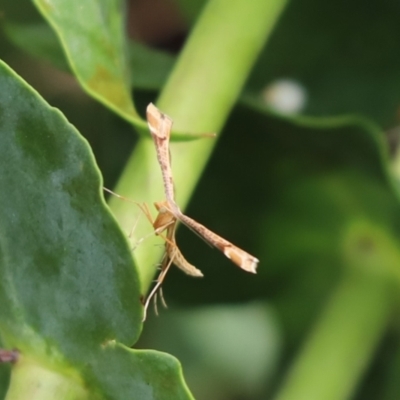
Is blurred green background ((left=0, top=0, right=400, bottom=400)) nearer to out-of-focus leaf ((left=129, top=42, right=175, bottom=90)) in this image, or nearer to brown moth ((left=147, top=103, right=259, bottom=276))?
out-of-focus leaf ((left=129, top=42, right=175, bottom=90))

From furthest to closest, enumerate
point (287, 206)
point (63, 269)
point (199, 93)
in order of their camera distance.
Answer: point (287, 206), point (199, 93), point (63, 269)

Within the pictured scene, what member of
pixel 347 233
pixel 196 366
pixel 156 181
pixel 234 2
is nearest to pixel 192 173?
pixel 156 181

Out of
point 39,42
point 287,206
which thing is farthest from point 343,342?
point 39,42

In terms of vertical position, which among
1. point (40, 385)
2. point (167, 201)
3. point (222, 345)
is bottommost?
Answer: point (222, 345)

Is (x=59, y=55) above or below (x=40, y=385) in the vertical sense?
above

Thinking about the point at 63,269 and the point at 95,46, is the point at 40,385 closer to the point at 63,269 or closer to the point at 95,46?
the point at 63,269

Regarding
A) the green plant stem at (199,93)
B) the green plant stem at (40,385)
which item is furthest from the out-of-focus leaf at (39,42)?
the green plant stem at (40,385)

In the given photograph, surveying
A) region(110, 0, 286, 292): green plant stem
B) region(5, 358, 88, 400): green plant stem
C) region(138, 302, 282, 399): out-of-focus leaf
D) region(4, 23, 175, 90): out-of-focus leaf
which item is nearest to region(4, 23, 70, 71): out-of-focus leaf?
region(4, 23, 175, 90): out-of-focus leaf

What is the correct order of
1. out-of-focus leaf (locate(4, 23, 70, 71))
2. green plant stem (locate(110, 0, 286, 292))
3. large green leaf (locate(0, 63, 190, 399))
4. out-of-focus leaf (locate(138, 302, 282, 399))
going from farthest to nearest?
out-of-focus leaf (locate(138, 302, 282, 399))
out-of-focus leaf (locate(4, 23, 70, 71))
green plant stem (locate(110, 0, 286, 292))
large green leaf (locate(0, 63, 190, 399))
